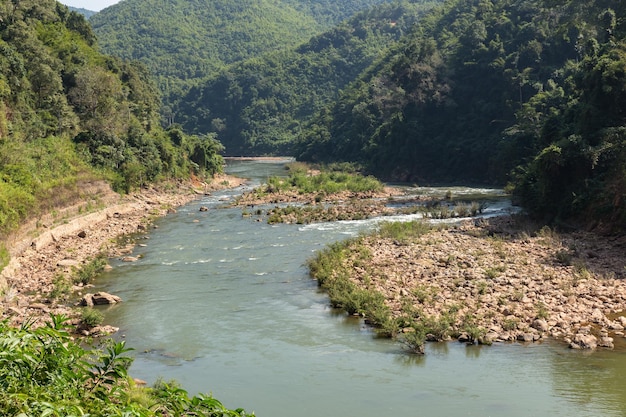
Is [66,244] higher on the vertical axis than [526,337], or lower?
lower

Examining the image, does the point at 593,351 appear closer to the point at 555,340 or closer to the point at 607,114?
the point at 555,340

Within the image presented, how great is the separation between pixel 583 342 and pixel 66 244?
23537 millimetres

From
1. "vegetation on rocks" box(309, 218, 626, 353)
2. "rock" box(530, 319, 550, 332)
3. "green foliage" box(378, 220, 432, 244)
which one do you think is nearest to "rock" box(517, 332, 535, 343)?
"vegetation on rocks" box(309, 218, 626, 353)

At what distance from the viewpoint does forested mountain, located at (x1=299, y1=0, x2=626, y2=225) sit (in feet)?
103

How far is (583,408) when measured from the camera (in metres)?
12.5

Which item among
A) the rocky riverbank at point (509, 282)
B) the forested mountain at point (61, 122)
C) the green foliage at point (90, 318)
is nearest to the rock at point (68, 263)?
the forested mountain at point (61, 122)

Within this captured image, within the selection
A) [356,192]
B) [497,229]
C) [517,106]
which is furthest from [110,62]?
[497,229]

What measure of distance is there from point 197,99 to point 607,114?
11804 cm

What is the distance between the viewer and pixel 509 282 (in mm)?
20469

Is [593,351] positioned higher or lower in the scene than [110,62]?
lower

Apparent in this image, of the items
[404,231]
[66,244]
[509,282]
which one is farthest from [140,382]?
[404,231]

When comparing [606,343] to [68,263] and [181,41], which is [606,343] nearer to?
[68,263]

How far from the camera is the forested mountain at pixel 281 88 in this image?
128500 millimetres

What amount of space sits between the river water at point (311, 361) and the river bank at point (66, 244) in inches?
79.0
